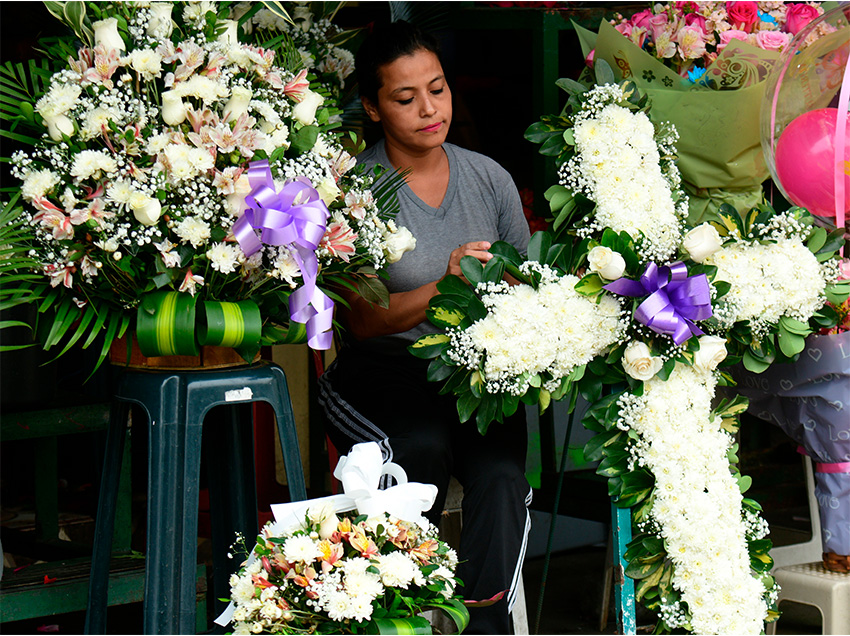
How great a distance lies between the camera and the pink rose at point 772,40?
229 cm

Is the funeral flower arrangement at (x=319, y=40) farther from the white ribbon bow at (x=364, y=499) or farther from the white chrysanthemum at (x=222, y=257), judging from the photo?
the white ribbon bow at (x=364, y=499)

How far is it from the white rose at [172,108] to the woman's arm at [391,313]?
25.4 inches

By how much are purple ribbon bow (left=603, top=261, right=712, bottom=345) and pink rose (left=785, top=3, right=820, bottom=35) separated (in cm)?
98

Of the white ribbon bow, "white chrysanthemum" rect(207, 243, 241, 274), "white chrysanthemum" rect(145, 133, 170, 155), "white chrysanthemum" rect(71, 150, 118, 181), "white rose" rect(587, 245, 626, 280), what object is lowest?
the white ribbon bow

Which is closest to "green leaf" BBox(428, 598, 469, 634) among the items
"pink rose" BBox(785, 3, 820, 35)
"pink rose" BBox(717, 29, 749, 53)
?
"pink rose" BBox(717, 29, 749, 53)

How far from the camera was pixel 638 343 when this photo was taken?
1.93 meters

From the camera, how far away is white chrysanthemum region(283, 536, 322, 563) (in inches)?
56.3

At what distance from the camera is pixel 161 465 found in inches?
68.9

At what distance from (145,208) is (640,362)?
1011 millimetres

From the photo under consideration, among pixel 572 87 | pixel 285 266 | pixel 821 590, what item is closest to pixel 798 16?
pixel 572 87

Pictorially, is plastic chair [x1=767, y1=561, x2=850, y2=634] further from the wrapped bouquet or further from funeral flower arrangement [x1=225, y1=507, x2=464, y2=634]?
funeral flower arrangement [x1=225, y1=507, x2=464, y2=634]

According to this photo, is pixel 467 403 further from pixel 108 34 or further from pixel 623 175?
pixel 108 34

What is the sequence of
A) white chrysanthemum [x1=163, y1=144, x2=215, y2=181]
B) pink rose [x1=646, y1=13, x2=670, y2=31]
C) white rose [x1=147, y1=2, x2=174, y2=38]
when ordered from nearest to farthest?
white chrysanthemum [x1=163, y1=144, x2=215, y2=181] → white rose [x1=147, y1=2, x2=174, y2=38] → pink rose [x1=646, y1=13, x2=670, y2=31]

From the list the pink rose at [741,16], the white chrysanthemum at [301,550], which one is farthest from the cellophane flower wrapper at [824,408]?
the white chrysanthemum at [301,550]
